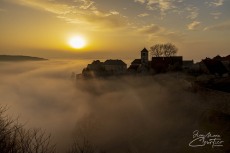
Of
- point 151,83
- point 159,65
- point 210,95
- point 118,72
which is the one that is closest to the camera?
point 210,95

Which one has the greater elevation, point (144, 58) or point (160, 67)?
point (144, 58)

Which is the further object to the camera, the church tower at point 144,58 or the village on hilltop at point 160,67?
the church tower at point 144,58

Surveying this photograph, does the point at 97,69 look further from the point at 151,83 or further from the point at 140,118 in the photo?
the point at 140,118

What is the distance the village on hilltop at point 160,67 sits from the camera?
81125 millimetres

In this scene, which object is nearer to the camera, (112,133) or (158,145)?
(158,145)

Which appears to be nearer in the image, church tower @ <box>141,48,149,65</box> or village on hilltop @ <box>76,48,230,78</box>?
village on hilltop @ <box>76,48,230,78</box>

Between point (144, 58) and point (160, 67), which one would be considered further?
point (144, 58)

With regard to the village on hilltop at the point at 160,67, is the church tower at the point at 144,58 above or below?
above

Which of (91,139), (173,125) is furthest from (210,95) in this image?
(91,139)

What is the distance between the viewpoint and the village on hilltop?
8112cm

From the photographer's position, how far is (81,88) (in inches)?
4830

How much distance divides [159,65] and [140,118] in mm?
46456

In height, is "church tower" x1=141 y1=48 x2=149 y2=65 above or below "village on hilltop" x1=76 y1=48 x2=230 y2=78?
above

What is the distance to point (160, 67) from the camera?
10062 centimetres
